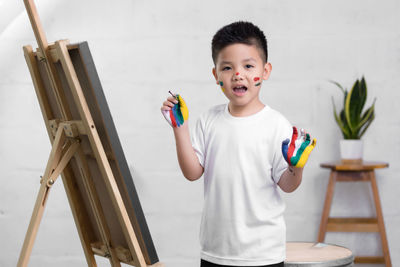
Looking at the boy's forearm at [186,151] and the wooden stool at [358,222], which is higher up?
the boy's forearm at [186,151]

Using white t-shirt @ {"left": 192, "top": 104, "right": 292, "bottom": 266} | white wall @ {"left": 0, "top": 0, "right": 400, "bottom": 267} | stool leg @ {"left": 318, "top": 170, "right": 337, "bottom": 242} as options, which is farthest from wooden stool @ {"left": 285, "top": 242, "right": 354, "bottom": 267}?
white wall @ {"left": 0, "top": 0, "right": 400, "bottom": 267}

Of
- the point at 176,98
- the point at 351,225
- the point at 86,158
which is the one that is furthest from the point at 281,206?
the point at 351,225

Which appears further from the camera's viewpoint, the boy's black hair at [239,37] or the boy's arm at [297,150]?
the boy's black hair at [239,37]

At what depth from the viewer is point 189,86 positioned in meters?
2.78

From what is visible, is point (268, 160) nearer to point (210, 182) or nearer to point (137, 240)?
point (210, 182)

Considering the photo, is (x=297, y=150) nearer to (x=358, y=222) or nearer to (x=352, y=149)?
(x=352, y=149)

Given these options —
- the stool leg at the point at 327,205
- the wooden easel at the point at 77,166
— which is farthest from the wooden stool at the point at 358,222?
the wooden easel at the point at 77,166

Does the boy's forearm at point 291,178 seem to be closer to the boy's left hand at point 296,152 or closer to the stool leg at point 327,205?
Answer: the boy's left hand at point 296,152

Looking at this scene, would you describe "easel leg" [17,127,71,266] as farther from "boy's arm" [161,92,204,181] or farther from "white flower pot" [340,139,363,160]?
"white flower pot" [340,139,363,160]

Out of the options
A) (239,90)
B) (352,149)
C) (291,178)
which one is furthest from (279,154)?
(352,149)

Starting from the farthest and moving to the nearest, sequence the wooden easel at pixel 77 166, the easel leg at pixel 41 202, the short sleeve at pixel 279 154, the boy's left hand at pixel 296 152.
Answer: the easel leg at pixel 41 202, the wooden easel at pixel 77 166, the short sleeve at pixel 279 154, the boy's left hand at pixel 296 152

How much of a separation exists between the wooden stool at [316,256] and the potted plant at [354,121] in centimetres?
78

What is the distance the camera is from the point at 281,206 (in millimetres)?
1407

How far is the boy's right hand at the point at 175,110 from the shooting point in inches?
54.0
